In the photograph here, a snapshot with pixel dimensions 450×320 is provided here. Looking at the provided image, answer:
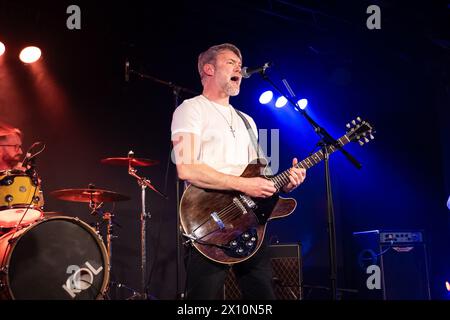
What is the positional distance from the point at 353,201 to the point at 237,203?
482 centimetres

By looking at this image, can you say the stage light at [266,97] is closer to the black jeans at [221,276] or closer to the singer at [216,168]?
the singer at [216,168]

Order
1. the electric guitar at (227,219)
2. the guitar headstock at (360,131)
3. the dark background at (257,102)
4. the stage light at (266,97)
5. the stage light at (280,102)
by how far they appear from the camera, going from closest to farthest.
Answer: the electric guitar at (227,219) → the guitar headstock at (360,131) → the dark background at (257,102) → the stage light at (266,97) → the stage light at (280,102)

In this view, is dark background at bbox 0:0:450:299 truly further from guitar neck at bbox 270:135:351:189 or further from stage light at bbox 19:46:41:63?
guitar neck at bbox 270:135:351:189

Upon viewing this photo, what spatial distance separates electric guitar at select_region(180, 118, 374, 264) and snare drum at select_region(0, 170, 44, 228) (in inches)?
75.3

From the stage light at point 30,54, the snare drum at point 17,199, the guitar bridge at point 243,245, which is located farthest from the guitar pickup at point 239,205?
the stage light at point 30,54

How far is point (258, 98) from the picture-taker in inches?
286

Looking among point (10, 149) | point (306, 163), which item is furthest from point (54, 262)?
point (306, 163)

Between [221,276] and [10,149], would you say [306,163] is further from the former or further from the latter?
[10,149]

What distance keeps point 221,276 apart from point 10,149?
3.70 m

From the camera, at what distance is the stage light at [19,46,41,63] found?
5730 mm

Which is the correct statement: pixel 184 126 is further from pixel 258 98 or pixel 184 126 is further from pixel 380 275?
pixel 258 98

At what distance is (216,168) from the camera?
10.1 feet

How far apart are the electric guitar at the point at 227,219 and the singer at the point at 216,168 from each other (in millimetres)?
60

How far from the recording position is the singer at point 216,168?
280cm
